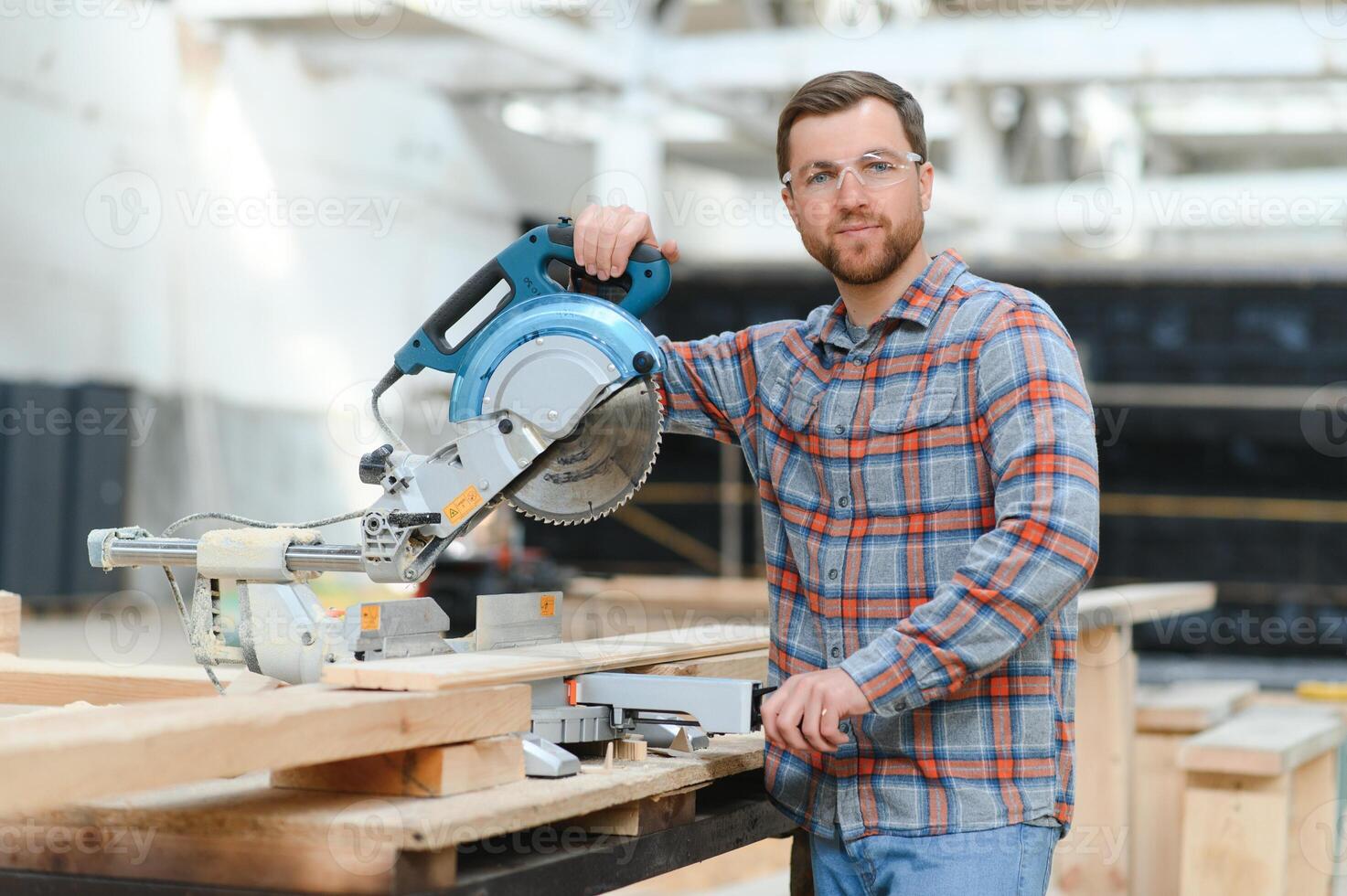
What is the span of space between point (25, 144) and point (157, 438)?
6.32ft

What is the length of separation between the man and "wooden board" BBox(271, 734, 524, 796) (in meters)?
0.35

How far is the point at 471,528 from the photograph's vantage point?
203 centimetres

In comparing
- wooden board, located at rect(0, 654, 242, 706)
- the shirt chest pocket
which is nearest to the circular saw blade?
the shirt chest pocket

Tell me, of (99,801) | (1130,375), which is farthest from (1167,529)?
(99,801)

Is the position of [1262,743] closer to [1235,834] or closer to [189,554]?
[1235,834]

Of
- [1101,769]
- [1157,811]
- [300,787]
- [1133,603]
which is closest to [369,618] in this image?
[300,787]

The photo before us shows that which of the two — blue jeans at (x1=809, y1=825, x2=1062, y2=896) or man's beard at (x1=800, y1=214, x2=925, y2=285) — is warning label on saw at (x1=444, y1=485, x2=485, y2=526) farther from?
blue jeans at (x1=809, y1=825, x2=1062, y2=896)

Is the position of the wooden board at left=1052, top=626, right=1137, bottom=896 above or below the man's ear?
below

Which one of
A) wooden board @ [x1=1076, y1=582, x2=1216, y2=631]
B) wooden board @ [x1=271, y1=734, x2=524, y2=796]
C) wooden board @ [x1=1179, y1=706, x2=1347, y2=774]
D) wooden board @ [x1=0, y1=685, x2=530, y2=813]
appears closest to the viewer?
→ wooden board @ [x1=0, y1=685, x2=530, y2=813]

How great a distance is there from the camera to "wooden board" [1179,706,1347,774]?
341 cm

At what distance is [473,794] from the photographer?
1.64 metres

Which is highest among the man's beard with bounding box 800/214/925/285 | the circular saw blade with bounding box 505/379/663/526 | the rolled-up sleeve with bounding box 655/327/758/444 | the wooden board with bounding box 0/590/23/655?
the man's beard with bounding box 800/214/925/285

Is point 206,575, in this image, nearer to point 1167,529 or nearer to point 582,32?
point 582,32

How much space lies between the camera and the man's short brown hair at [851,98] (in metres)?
1.95
